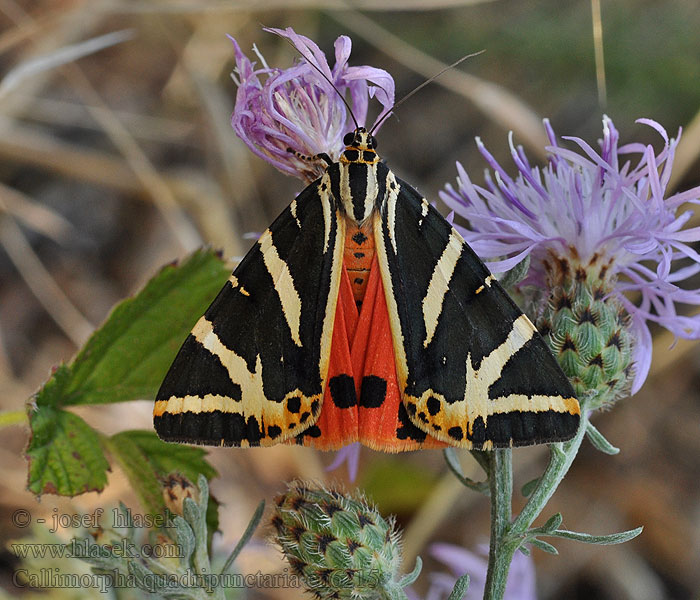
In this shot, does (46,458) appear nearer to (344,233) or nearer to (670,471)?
(344,233)

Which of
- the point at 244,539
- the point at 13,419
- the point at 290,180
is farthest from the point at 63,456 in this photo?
the point at 290,180

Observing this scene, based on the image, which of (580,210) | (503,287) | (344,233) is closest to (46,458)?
(344,233)

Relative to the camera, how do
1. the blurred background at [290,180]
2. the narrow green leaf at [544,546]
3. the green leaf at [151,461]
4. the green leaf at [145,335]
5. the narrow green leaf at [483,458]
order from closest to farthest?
1. the narrow green leaf at [544,546]
2. the narrow green leaf at [483,458]
3. the green leaf at [151,461]
4. the green leaf at [145,335]
5. the blurred background at [290,180]

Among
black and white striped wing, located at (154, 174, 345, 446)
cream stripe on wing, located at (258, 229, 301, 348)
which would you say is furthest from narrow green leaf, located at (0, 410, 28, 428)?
cream stripe on wing, located at (258, 229, 301, 348)

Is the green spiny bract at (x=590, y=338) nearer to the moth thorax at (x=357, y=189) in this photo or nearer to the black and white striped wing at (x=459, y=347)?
the black and white striped wing at (x=459, y=347)

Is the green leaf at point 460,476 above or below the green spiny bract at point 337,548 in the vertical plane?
above

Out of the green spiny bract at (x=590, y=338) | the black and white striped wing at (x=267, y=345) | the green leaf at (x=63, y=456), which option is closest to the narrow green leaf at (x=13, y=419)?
the green leaf at (x=63, y=456)
